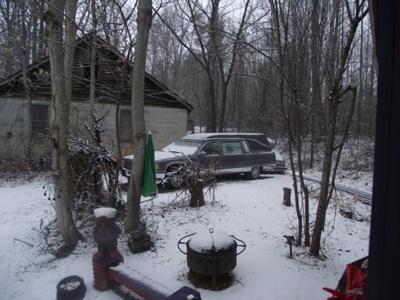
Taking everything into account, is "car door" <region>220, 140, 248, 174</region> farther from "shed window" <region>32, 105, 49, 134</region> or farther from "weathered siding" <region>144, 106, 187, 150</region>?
"shed window" <region>32, 105, 49, 134</region>

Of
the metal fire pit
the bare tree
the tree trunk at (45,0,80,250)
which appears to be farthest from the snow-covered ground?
the bare tree

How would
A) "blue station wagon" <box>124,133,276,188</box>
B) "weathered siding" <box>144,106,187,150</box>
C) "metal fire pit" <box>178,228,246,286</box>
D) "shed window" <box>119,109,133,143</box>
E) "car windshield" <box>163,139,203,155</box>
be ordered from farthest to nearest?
"weathered siding" <box>144,106,187,150</box> → "shed window" <box>119,109,133,143</box> → "car windshield" <box>163,139,203,155</box> → "blue station wagon" <box>124,133,276,188</box> → "metal fire pit" <box>178,228,246,286</box>

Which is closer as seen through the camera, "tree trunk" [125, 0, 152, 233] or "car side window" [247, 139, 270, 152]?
"tree trunk" [125, 0, 152, 233]

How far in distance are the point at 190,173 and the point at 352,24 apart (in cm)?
435

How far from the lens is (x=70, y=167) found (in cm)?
540

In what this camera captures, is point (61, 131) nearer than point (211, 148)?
Yes

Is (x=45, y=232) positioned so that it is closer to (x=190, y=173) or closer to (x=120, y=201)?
(x=120, y=201)

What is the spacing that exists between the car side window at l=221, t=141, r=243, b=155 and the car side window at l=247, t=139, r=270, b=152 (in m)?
0.60

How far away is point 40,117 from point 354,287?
1611cm

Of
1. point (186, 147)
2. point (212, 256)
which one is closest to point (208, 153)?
point (186, 147)

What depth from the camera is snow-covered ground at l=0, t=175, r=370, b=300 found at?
12.7 feet

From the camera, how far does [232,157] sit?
11102mm

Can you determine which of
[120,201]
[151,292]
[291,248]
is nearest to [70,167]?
[120,201]

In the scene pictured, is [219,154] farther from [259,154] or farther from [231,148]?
[259,154]
